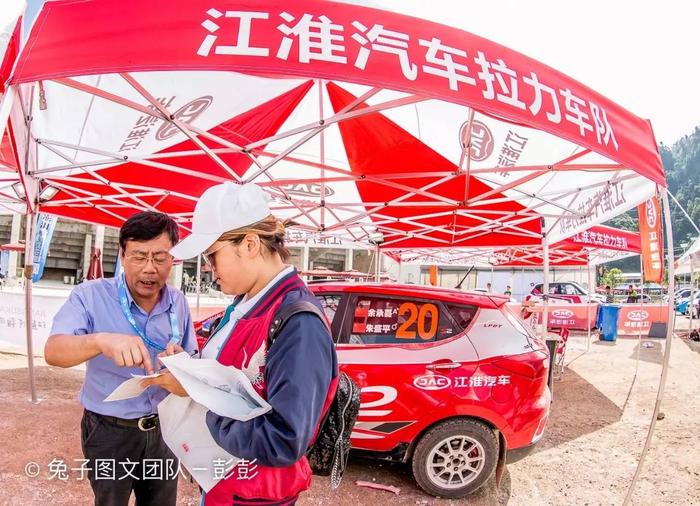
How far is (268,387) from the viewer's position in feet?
3.68

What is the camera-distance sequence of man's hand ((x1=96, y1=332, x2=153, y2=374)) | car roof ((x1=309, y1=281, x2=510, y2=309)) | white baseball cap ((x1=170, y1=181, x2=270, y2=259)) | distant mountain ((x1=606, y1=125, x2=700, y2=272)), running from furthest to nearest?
distant mountain ((x1=606, y1=125, x2=700, y2=272)), car roof ((x1=309, y1=281, x2=510, y2=309)), man's hand ((x1=96, y1=332, x2=153, y2=374)), white baseball cap ((x1=170, y1=181, x2=270, y2=259))

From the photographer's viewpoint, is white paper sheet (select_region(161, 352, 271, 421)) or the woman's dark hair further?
the woman's dark hair

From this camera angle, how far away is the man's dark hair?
6.41ft

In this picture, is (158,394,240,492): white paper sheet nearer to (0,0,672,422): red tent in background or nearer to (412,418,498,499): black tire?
(0,0,672,422): red tent in background

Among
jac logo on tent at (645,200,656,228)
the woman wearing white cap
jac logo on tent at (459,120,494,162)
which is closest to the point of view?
the woman wearing white cap

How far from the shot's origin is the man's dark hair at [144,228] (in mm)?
1954

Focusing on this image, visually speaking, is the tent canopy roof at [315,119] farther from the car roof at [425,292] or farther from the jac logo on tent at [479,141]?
the car roof at [425,292]

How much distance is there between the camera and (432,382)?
362 cm

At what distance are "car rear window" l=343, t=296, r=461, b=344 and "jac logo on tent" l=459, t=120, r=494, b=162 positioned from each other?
1.79 meters

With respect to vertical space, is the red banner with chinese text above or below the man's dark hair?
above

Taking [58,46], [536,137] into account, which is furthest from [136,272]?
[536,137]

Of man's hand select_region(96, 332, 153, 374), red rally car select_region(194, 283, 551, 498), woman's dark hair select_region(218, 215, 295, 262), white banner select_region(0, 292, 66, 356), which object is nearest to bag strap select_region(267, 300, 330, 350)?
woman's dark hair select_region(218, 215, 295, 262)

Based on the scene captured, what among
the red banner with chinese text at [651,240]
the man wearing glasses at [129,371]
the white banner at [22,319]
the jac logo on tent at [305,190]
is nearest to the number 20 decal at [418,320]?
the man wearing glasses at [129,371]

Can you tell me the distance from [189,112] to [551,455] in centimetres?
504
